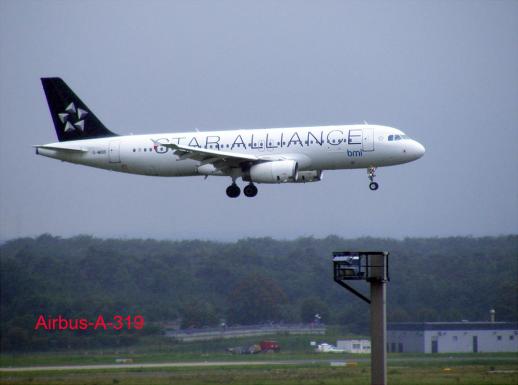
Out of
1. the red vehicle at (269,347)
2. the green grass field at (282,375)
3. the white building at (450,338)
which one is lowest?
the green grass field at (282,375)

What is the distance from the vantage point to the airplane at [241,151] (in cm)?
5975

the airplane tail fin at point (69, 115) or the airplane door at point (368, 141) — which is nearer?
the airplane door at point (368, 141)

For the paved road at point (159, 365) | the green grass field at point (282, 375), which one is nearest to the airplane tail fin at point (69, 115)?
the paved road at point (159, 365)

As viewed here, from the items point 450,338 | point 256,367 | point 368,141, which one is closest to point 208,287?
point 450,338

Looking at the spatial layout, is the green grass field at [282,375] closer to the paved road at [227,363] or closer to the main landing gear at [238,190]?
the paved road at [227,363]

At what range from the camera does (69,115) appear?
69.5 metres

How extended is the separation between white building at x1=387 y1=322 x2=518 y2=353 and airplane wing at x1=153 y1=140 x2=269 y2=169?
1012 inches

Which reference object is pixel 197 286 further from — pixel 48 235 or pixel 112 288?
pixel 48 235

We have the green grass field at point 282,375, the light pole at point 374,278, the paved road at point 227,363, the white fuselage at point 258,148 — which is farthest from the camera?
the paved road at point 227,363

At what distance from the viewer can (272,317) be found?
9406cm

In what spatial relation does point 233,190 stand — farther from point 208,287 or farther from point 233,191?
point 208,287

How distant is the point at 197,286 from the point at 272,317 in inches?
443

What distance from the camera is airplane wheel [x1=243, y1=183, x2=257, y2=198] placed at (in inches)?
2487

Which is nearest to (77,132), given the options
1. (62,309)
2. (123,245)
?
(62,309)
